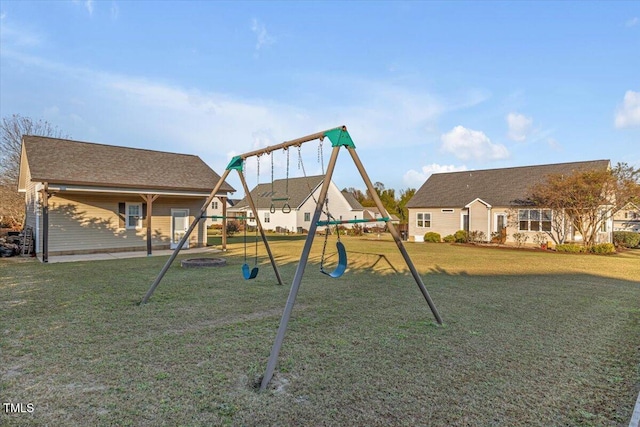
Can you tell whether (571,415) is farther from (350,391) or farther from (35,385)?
(35,385)

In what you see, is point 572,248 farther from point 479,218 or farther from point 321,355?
point 321,355

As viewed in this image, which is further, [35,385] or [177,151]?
[177,151]

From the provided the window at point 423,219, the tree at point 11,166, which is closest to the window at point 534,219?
the window at point 423,219

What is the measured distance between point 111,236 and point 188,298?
10981 mm

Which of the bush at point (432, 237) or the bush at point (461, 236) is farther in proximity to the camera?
the bush at point (432, 237)

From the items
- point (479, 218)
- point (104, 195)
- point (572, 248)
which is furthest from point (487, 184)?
point (104, 195)

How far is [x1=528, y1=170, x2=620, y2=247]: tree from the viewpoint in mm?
17500

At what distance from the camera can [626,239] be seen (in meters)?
22.1

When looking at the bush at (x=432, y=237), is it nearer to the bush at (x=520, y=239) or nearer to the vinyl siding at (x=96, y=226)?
the bush at (x=520, y=239)

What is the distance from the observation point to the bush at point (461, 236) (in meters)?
23.2

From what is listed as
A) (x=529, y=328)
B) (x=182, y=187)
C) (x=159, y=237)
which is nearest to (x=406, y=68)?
(x=182, y=187)

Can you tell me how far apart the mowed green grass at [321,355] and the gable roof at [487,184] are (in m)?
16.2

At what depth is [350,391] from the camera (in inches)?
131

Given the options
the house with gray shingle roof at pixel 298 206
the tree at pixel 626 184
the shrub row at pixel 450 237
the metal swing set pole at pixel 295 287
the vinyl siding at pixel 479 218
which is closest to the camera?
the metal swing set pole at pixel 295 287
